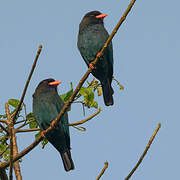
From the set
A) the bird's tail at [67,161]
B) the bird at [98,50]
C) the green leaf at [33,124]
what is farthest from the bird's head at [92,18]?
the green leaf at [33,124]

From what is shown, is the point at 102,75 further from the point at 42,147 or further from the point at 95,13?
the point at 42,147

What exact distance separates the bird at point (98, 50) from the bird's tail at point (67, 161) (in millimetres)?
892

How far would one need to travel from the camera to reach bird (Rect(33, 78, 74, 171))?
4.71m

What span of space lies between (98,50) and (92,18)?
2.40ft

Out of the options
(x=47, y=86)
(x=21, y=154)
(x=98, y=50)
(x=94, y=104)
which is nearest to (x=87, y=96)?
(x=94, y=104)

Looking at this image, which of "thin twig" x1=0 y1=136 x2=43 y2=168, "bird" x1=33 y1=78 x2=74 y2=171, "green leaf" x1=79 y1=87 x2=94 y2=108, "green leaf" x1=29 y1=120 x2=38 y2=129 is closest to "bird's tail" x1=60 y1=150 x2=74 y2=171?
"bird" x1=33 y1=78 x2=74 y2=171

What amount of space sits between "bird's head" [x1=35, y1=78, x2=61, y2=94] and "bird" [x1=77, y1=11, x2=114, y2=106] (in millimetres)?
545

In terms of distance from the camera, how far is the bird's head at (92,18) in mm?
5664

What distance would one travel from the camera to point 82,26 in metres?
5.61

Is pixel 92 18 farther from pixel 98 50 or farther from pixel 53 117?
pixel 53 117

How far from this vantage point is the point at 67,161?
4.78 meters

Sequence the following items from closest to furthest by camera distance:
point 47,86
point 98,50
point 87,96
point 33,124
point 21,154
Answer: point 21,154
point 87,96
point 33,124
point 47,86
point 98,50

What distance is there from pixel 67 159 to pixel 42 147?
0.92m

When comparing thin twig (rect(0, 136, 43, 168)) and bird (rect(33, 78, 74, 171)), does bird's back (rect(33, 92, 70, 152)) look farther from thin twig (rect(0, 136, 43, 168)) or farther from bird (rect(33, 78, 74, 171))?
thin twig (rect(0, 136, 43, 168))
